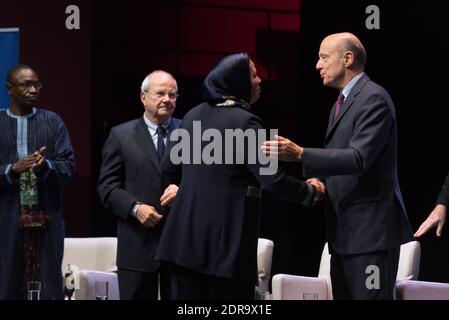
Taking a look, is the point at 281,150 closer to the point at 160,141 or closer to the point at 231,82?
Result: the point at 231,82

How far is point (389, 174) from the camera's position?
13.6 ft

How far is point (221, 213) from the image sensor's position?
396cm

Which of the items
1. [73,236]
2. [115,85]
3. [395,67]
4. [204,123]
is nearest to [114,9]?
[115,85]

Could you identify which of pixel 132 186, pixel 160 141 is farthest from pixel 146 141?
pixel 132 186

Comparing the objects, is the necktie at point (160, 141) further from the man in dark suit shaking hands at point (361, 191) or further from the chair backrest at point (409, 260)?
the chair backrest at point (409, 260)

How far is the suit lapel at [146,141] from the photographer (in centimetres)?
498

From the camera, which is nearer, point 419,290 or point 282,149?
point 282,149

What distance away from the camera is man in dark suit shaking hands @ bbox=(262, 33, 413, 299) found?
4008 mm

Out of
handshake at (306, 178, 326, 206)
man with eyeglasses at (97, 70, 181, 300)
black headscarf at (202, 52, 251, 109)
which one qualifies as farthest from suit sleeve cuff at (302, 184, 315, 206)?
man with eyeglasses at (97, 70, 181, 300)

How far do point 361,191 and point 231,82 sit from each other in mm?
736

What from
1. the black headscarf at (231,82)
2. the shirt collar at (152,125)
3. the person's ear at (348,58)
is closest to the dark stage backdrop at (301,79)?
the shirt collar at (152,125)

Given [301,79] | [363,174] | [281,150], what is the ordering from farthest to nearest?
[301,79], [363,174], [281,150]

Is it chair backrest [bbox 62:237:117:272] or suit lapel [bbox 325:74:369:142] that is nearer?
suit lapel [bbox 325:74:369:142]

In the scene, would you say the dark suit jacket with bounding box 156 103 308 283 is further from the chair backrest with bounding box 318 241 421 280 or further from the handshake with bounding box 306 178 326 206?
the chair backrest with bounding box 318 241 421 280
